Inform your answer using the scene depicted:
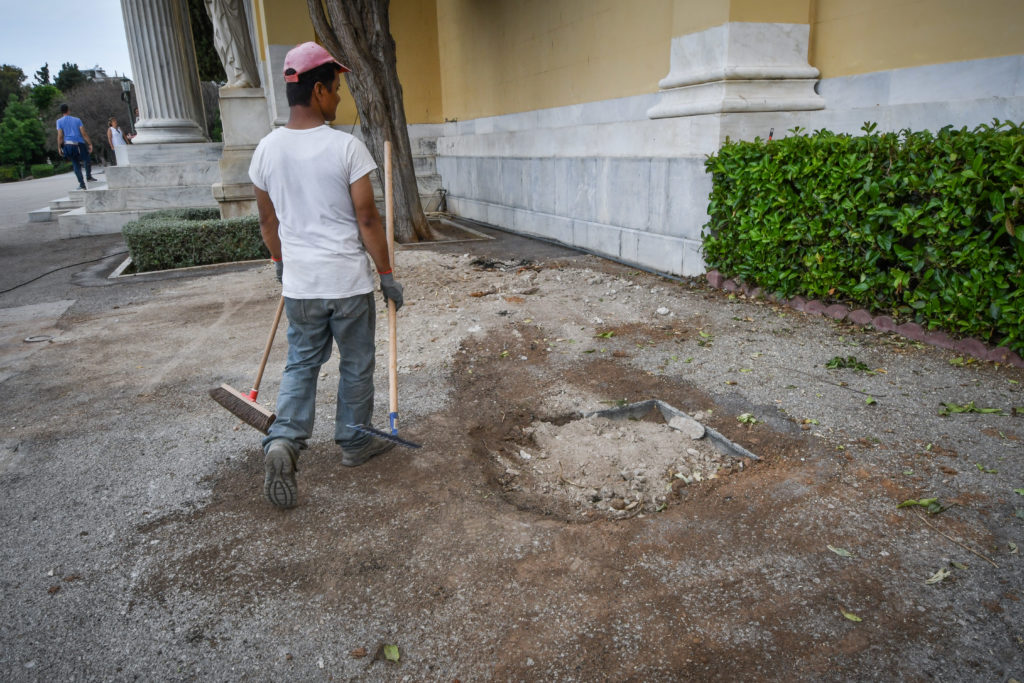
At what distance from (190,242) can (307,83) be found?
7747mm

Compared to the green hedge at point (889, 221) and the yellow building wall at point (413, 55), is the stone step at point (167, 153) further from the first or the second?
the green hedge at point (889, 221)

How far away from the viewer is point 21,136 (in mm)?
48062

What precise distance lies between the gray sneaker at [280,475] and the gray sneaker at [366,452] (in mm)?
466

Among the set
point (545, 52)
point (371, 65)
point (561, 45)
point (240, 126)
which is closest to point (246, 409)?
point (371, 65)

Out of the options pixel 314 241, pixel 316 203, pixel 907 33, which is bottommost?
pixel 314 241

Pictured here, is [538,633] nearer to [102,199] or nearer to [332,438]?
[332,438]

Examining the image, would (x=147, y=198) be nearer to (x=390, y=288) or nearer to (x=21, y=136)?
(x=390, y=288)

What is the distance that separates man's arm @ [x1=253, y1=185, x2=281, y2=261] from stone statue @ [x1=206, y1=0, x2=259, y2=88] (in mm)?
13022

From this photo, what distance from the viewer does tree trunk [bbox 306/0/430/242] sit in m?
9.56

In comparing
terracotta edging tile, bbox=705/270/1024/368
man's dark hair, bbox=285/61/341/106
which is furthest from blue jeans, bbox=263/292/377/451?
terracotta edging tile, bbox=705/270/1024/368

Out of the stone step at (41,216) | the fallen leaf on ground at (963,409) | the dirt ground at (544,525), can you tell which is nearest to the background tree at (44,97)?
the stone step at (41,216)

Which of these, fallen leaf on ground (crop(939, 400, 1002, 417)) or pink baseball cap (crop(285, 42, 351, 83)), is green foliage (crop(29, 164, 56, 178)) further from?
fallen leaf on ground (crop(939, 400, 1002, 417))

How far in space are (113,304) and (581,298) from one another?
18.3 feet

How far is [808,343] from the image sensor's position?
5.26 m
